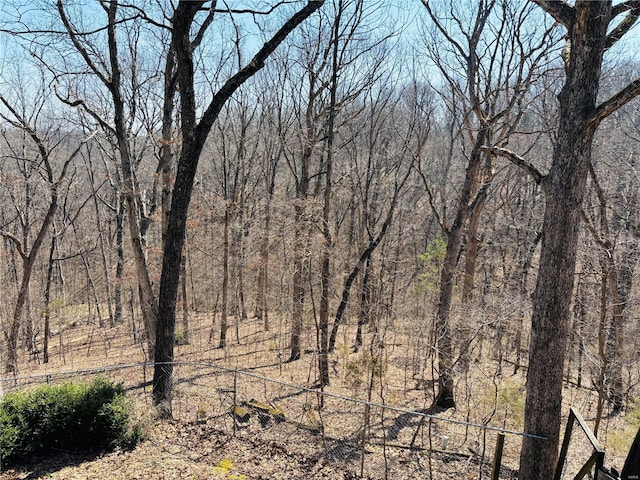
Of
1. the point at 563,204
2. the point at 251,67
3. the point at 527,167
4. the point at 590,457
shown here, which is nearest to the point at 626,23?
the point at 527,167

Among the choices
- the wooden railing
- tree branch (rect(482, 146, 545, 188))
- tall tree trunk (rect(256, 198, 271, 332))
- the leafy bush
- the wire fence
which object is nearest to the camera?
the wooden railing

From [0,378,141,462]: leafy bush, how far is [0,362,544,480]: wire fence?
61 cm

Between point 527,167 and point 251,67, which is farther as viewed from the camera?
point 251,67

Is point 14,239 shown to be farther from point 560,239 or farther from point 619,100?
point 619,100

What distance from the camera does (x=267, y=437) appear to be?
696 centimetres

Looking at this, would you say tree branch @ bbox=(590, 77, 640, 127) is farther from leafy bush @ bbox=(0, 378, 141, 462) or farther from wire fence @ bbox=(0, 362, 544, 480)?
leafy bush @ bbox=(0, 378, 141, 462)

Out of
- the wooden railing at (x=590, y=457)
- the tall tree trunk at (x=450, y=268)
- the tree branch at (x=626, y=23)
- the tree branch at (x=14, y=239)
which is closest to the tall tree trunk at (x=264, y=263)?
the tree branch at (x=14, y=239)

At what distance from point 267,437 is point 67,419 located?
3.09 m

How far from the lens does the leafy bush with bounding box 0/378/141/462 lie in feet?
16.8

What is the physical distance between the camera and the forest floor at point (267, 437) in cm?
527

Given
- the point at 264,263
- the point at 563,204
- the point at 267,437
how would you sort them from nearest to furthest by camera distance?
the point at 563,204
the point at 267,437
the point at 264,263

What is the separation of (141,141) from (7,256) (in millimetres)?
10810

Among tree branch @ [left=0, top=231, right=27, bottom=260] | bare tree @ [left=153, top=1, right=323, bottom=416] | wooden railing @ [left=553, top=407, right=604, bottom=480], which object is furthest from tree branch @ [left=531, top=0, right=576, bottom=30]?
tree branch @ [left=0, top=231, right=27, bottom=260]

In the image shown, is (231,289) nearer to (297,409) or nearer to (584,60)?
(297,409)
